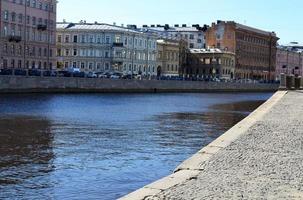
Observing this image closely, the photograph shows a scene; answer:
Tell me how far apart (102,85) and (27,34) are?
22.5m

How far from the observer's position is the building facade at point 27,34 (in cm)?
10712

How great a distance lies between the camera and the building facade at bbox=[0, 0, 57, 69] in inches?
4218

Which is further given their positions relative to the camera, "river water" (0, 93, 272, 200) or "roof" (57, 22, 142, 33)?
"roof" (57, 22, 142, 33)

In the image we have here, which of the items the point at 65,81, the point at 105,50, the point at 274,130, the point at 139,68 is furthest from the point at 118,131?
the point at 139,68

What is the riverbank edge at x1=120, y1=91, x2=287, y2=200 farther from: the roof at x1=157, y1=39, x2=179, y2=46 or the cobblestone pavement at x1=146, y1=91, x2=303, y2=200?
the roof at x1=157, y1=39, x2=179, y2=46

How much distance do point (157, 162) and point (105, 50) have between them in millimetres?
124814

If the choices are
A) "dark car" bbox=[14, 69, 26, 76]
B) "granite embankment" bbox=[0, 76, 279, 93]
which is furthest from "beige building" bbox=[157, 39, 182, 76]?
"dark car" bbox=[14, 69, 26, 76]

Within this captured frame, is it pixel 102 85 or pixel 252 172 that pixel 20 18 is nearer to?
pixel 102 85

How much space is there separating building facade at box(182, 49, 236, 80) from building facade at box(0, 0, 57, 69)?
61177 mm

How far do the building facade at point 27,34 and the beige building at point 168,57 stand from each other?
43.1m

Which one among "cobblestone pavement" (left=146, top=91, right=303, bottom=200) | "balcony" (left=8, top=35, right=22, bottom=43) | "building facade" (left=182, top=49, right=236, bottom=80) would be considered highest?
"balcony" (left=8, top=35, right=22, bottom=43)

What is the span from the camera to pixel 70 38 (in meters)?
144

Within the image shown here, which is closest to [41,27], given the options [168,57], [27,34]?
[27,34]

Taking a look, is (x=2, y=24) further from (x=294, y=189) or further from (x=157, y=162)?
(x=294, y=189)
